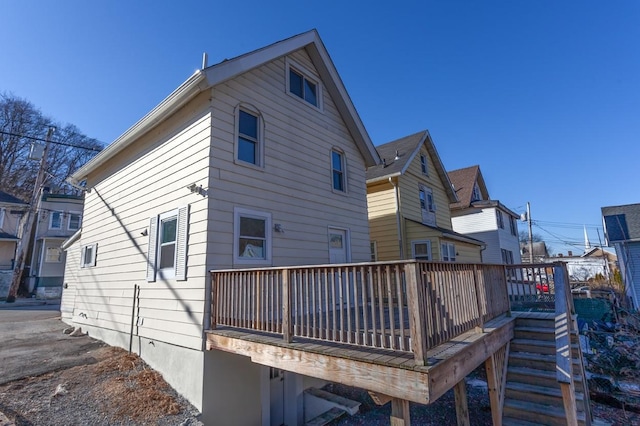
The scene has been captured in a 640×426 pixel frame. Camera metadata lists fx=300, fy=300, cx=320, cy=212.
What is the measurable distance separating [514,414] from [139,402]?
21.3ft

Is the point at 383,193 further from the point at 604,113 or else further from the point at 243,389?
the point at 604,113

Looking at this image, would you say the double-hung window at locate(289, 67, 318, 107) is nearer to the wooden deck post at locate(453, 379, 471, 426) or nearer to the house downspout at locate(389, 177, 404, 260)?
the house downspout at locate(389, 177, 404, 260)

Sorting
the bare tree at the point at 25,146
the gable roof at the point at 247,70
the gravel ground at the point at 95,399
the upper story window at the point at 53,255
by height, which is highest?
the bare tree at the point at 25,146

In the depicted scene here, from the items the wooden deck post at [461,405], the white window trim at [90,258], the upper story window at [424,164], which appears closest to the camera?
the wooden deck post at [461,405]

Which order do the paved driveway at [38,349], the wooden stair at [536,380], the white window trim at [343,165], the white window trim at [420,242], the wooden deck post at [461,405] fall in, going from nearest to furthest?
the wooden stair at [536,380]
the wooden deck post at [461,405]
the paved driveway at [38,349]
the white window trim at [343,165]
the white window trim at [420,242]

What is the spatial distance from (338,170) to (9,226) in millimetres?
31917

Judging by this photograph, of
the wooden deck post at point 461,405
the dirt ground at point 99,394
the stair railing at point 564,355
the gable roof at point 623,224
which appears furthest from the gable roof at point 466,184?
the wooden deck post at point 461,405

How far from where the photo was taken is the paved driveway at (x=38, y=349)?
19.3 ft

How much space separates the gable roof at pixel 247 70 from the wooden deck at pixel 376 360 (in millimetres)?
4808

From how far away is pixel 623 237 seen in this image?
14430 mm

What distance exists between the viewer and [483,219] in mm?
20109

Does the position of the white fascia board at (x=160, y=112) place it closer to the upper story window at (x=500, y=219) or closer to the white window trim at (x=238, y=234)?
the white window trim at (x=238, y=234)

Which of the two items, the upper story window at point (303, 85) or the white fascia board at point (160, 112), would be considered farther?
the upper story window at point (303, 85)

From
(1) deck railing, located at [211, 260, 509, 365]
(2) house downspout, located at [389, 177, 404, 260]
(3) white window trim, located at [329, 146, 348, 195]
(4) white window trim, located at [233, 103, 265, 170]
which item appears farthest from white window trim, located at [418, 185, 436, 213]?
(4) white window trim, located at [233, 103, 265, 170]
